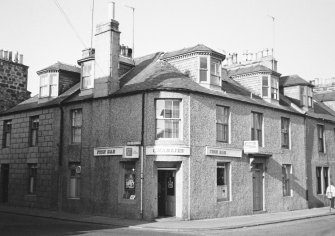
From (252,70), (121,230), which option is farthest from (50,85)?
(121,230)

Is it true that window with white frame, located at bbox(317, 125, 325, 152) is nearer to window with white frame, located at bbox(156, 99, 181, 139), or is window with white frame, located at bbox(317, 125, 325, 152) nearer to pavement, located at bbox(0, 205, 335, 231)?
pavement, located at bbox(0, 205, 335, 231)

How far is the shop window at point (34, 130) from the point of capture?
1054 inches

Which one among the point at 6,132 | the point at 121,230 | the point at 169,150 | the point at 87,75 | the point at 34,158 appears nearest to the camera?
the point at 121,230

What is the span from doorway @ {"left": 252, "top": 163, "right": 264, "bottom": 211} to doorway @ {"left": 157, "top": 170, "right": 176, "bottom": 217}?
571cm

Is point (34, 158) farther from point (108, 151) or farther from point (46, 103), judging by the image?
point (108, 151)

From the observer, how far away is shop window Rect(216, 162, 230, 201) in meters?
22.0

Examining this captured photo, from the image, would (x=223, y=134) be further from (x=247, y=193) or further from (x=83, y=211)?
(x=83, y=211)

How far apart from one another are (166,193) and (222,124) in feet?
15.9

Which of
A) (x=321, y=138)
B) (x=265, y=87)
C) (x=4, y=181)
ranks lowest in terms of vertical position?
(x=4, y=181)

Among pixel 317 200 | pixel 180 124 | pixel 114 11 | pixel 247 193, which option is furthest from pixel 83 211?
pixel 317 200

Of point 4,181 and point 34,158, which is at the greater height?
point 34,158

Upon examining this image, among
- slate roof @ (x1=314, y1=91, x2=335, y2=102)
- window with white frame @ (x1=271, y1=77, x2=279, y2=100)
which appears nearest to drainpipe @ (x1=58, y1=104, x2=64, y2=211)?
window with white frame @ (x1=271, y1=77, x2=279, y2=100)

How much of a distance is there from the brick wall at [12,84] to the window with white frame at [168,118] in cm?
1538

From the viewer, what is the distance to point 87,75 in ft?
79.9
